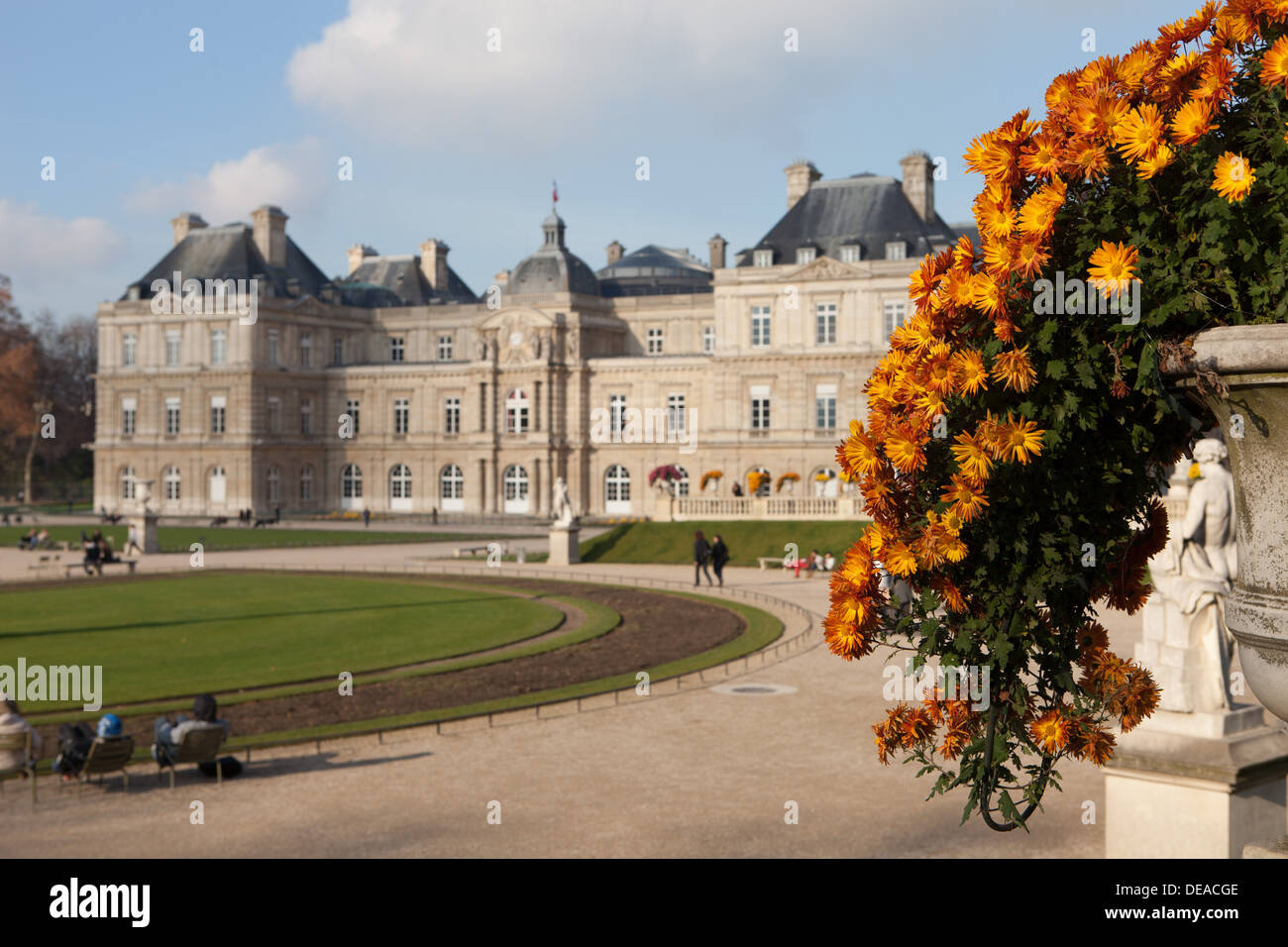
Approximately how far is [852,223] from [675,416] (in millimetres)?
16118

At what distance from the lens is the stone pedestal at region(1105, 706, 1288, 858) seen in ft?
33.5

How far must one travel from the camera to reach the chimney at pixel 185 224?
92.1 meters

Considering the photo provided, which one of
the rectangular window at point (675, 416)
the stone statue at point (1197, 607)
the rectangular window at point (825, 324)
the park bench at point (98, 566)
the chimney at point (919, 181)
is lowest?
the park bench at point (98, 566)

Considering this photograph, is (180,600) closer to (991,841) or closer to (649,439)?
(991,841)

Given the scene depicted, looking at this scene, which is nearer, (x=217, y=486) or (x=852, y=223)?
(x=852, y=223)

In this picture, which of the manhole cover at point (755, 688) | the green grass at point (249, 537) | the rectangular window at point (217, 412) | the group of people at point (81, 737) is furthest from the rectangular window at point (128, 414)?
the group of people at point (81, 737)

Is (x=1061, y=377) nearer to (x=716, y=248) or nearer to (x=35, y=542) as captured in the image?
(x=35, y=542)

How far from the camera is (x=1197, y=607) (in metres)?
10.9

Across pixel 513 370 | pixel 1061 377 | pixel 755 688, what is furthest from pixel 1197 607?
pixel 513 370

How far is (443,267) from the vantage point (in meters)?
104

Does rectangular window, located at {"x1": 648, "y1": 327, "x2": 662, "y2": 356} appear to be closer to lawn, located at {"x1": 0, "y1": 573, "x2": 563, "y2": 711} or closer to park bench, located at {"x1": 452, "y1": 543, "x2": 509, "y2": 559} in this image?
park bench, located at {"x1": 452, "y1": 543, "x2": 509, "y2": 559}

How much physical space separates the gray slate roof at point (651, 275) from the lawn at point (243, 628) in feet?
171

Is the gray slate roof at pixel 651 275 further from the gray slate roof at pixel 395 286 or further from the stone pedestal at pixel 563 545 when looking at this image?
the stone pedestal at pixel 563 545
